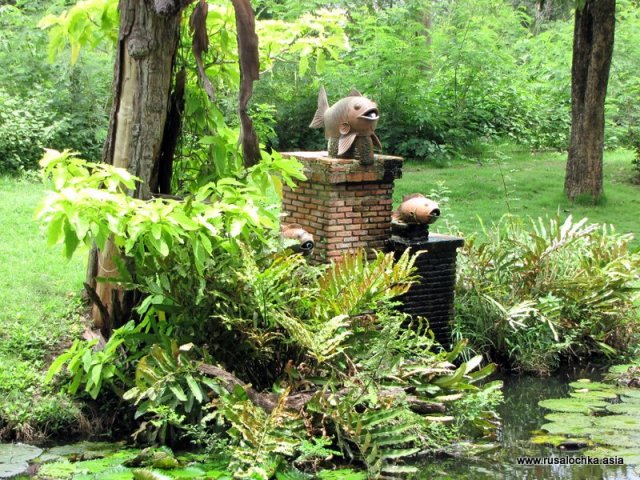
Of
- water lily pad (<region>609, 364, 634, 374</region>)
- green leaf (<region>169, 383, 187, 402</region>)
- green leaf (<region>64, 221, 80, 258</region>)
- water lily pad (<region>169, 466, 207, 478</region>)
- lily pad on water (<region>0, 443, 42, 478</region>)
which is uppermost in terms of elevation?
green leaf (<region>64, 221, 80, 258</region>)

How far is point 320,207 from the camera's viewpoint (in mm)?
8547

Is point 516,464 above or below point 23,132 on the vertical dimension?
below

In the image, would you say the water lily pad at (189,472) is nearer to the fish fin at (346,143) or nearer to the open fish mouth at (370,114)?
the fish fin at (346,143)

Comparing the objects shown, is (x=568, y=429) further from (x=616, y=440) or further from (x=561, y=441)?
(x=616, y=440)

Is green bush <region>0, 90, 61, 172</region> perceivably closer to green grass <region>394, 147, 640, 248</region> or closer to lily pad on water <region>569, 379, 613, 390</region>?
green grass <region>394, 147, 640, 248</region>

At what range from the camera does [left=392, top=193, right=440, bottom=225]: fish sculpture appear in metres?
8.51

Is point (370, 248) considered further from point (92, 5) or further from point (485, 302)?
point (92, 5)

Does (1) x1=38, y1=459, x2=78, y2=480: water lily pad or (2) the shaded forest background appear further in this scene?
(2) the shaded forest background

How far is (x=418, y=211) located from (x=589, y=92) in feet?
21.2

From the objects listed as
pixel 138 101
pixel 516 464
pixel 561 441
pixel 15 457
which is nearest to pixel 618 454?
pixel 561 441

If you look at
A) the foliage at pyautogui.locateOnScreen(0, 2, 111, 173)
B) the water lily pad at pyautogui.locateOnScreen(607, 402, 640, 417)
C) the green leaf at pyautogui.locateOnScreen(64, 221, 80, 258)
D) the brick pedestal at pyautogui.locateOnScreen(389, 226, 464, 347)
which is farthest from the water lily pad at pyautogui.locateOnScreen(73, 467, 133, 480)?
the foliage at pyautogui.locateOnScreen(0, 2, 111, 173)

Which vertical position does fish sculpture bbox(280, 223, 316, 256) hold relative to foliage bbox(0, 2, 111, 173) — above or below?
below

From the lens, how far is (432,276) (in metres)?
8.77

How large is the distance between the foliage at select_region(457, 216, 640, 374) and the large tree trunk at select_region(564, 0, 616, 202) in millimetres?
4587
